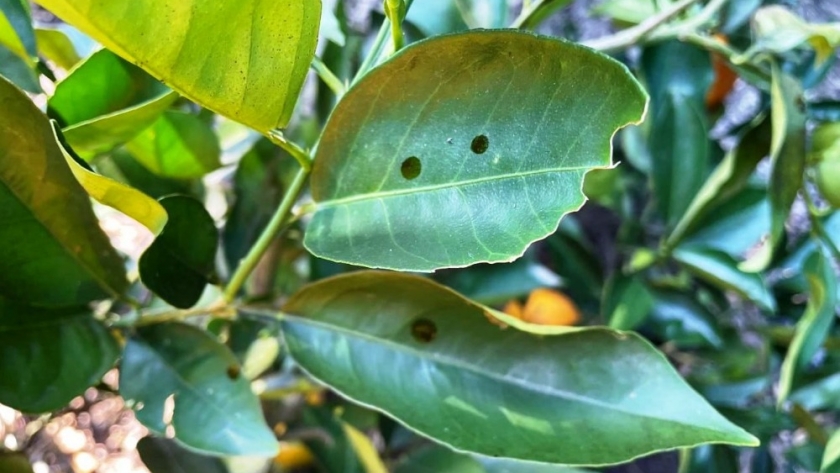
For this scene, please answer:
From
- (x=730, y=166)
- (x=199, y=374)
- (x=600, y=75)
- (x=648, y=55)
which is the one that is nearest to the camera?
(x=600, y=75)

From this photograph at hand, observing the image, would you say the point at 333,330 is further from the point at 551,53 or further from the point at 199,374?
the point at 551,53

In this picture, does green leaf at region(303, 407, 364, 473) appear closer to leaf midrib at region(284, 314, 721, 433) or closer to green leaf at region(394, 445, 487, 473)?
green leaf at region(394, 445, 487, 473)

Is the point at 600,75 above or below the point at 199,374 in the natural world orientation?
above

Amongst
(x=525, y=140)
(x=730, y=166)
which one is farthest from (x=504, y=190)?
(x=730, y=166)

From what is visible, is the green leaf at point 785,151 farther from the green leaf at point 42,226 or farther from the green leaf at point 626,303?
the green leaf at point 42,226

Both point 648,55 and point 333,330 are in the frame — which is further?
point 648,55

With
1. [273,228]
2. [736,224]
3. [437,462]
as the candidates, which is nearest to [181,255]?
[273,228]

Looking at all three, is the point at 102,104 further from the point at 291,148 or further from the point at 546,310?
the point at 546,310
